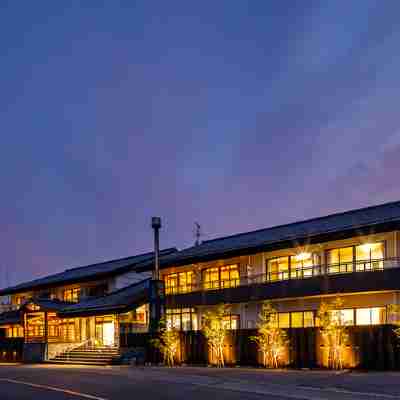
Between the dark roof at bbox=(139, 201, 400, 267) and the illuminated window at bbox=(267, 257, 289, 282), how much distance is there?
123 cm

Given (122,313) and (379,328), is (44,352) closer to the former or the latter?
(122,313)

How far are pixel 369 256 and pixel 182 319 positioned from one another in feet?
46.2

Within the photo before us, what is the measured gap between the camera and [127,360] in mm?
30812

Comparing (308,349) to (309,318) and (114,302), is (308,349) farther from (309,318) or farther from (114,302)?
(114,302)

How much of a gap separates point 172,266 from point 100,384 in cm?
1856

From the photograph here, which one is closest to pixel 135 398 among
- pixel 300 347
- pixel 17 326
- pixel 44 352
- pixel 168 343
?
pixel 300 347

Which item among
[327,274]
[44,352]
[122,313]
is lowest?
[44,352]

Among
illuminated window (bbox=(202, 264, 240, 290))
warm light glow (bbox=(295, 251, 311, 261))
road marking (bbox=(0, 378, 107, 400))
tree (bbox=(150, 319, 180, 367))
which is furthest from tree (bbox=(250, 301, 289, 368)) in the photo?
illuminated window (bbox=(202, 264, 240, 290))

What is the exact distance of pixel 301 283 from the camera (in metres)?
30.1

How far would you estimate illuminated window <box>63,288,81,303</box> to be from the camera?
47159 mm

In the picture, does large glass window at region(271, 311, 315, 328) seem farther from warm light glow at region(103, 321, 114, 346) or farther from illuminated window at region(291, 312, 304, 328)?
warm light glow at region(103, 321, 114, 346)

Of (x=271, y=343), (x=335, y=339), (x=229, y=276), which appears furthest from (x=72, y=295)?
(x=335, y=339)

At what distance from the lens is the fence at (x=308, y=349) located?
2117 cm

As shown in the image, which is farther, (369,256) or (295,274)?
(295,274)
